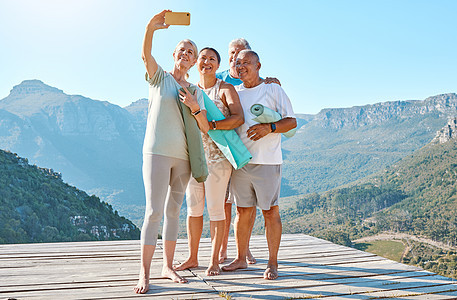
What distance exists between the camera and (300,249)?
423 cm

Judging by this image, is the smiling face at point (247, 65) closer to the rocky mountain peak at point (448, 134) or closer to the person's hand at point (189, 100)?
the person's hand at point (189, 100)

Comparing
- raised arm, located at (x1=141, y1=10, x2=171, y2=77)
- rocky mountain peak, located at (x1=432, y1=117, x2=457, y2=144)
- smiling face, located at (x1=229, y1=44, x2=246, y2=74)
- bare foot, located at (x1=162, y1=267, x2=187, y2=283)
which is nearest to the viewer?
raised arm, located at (x1=141, y1=10, x2=171, y2=77)

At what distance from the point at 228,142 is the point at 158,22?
3.17ft

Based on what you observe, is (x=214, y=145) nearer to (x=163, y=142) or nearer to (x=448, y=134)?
(x=163, y=142)

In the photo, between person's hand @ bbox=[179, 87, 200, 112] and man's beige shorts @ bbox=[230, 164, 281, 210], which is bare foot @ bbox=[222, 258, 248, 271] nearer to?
man's beige shorts @ bbox=[230, 164, 281, 210]

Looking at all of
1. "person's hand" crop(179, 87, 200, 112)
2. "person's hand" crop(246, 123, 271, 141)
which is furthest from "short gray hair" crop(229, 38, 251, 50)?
"person's hand" crop(179, 87, 200, 112)

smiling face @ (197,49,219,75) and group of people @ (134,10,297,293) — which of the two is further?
smiling face @ (197,49,219,75)

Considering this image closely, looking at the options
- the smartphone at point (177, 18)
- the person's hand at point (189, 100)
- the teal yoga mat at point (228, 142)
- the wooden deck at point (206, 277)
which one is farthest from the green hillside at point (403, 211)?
the smartphone at point (177, 18)

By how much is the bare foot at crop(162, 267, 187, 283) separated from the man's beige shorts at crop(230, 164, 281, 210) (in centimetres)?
69

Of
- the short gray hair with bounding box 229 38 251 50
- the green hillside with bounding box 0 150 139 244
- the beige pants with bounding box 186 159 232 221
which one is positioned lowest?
the green hillside with bounding box 0 150 139 244

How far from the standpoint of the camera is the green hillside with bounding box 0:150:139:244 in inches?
945

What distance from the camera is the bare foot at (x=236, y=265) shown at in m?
3.17

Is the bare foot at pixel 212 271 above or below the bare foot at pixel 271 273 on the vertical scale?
above

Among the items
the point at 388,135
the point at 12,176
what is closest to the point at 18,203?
the point at 12,176
